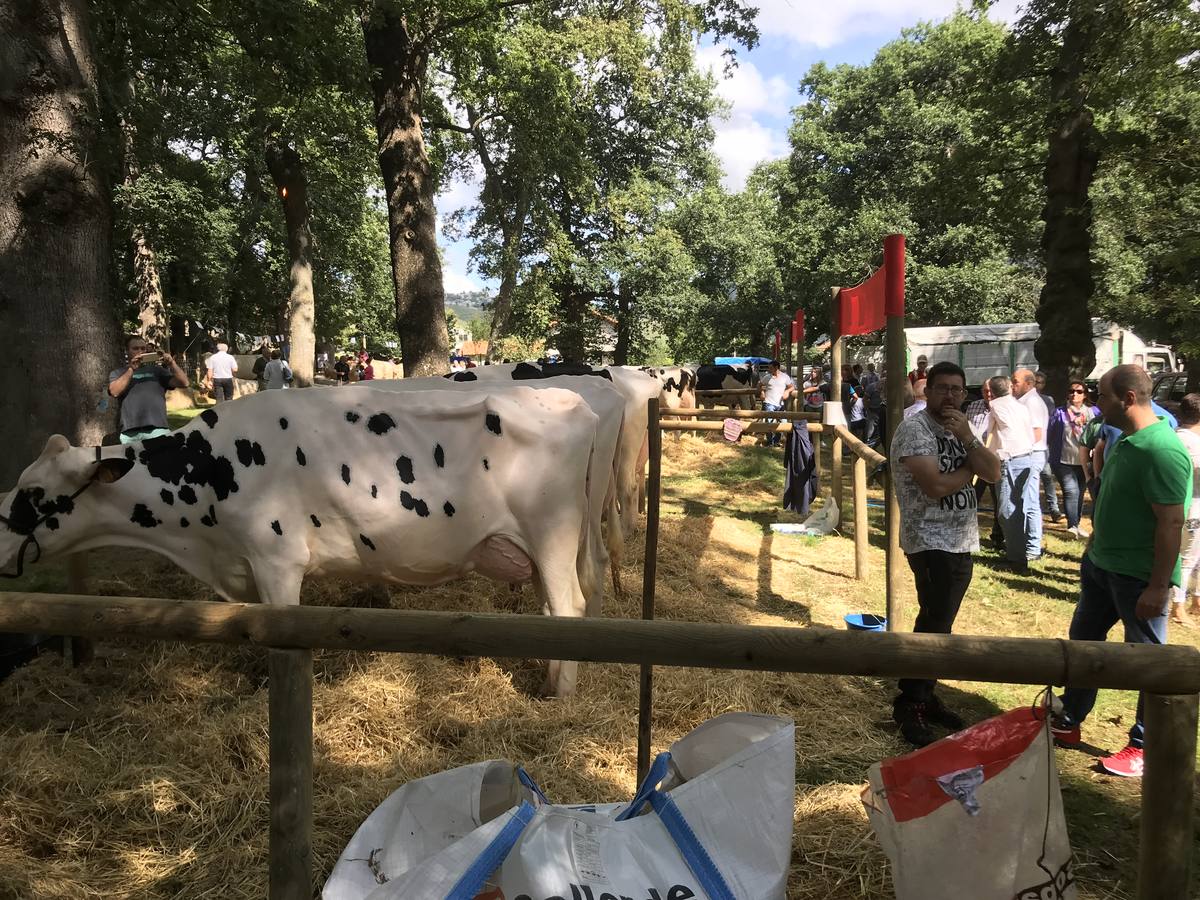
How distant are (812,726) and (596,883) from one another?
2741 millimetres

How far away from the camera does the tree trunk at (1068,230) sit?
10875mm

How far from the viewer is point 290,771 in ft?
6.15

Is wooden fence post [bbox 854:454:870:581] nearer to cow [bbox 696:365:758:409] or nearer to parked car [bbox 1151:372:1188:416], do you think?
parked car [bbox 1151:372:1188:416]

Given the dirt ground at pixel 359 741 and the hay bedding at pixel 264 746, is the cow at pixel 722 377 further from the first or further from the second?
the hay bedding at pixel 264 746

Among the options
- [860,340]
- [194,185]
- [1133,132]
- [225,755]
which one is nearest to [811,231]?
[860,340]

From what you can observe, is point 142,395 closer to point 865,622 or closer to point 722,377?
point 865,622

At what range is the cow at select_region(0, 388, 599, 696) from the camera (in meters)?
3.97

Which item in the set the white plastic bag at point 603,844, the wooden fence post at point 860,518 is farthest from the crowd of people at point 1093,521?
the wooden fence post at point 860,518

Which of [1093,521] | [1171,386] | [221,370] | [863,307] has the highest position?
[863,307]

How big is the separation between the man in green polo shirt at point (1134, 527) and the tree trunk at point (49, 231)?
6.45m

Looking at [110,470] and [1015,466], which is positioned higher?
[110,470]

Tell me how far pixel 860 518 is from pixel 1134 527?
3.31 metres

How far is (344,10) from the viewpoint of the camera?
8.22 meters

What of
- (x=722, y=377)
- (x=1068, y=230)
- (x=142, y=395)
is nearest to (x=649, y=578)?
(x=142, y=395)
